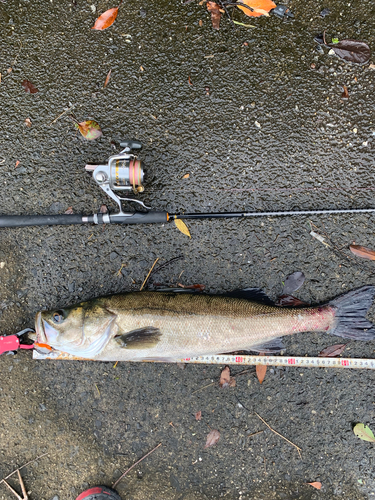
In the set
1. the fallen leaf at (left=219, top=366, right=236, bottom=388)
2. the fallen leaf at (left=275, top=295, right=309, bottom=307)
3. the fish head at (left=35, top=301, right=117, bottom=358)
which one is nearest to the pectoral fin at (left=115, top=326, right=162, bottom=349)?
the fish head at (left=35, top=301, right=117, bottom=358)

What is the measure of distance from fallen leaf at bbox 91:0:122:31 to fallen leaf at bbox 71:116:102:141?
97 cm

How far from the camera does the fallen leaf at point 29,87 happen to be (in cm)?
303

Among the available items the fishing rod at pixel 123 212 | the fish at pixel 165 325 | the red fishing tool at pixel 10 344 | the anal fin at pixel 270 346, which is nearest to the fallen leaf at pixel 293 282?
the fish at pixel 165 325

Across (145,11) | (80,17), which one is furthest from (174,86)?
(80,17)

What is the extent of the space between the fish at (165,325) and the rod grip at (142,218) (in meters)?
0.67

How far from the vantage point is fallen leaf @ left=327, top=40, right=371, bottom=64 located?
2.89 metres

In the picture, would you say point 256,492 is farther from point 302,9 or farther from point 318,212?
point 302,9

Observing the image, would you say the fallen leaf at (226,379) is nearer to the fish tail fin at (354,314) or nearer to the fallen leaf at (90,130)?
the fish tail fin at (354,314)

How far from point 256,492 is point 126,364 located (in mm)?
1800

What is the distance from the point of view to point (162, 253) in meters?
2.90

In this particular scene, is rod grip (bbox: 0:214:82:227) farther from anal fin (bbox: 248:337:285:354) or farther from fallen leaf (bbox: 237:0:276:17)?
fallen leaf (bbox: 237:0:276:17)

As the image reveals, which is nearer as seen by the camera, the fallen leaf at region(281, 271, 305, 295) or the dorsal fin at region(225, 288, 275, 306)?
the dorsal fin at region(225, 288, 275, 306)

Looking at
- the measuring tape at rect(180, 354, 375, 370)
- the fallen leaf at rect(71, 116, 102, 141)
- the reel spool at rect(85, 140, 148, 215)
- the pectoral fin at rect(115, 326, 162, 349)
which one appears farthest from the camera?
the fallen leaf at rect(71, 116, 102, 141)

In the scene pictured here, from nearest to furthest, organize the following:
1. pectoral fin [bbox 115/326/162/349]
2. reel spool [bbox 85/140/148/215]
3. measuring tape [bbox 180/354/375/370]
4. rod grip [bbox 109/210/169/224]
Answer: pectoral fin [bbox 115/326/162/349] < reel spool [bbox 85/140/148/215] < rod grip [bbox 109/210/169/224] < measuring tape [bbox 180/354/375/370]
